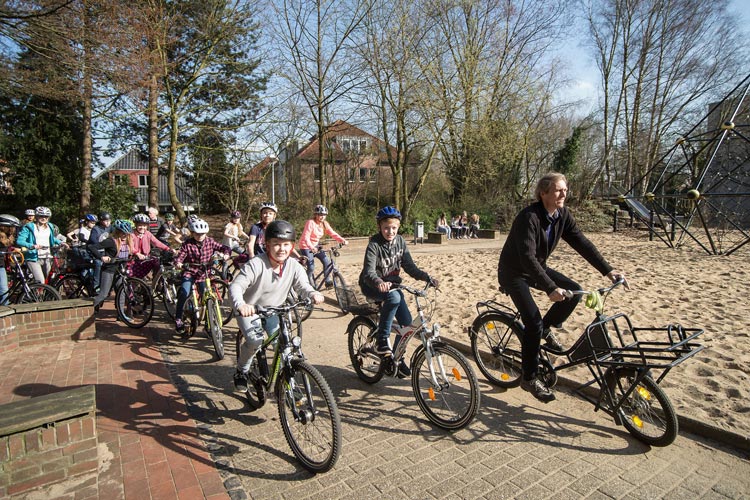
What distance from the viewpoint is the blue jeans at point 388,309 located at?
13.6ft

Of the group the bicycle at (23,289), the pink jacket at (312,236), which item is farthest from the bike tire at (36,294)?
the pink jacket at (312,236)

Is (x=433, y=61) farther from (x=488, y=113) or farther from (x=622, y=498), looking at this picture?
A: (x=622, y=498)

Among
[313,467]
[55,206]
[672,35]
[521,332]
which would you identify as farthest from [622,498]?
[672,35]

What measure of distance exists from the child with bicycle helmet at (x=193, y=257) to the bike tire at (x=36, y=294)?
2.78m

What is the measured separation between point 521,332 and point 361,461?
5.96 ft

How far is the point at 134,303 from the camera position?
23.2 feet

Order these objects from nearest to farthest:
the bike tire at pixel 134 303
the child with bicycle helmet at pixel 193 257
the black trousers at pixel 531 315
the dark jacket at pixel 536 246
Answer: the dark jacket at pixel 536 246, the black trousers at pixel 531 315, the child with bicycle helmet at pixel 193 257, the bike tire at pixel 134 303

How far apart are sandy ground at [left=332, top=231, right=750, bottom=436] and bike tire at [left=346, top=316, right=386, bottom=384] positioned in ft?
6.07

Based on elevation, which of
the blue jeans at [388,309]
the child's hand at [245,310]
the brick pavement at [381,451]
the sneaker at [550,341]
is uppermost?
the child's hand at [245,310]

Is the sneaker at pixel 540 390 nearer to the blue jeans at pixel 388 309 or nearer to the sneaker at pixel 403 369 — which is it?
the sneaker at pixel 403 369

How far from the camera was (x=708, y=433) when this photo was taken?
3543 millimetres

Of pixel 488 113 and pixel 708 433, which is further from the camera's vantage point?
pixel 488 113

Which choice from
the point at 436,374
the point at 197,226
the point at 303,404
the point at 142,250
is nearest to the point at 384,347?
the point at 436,374

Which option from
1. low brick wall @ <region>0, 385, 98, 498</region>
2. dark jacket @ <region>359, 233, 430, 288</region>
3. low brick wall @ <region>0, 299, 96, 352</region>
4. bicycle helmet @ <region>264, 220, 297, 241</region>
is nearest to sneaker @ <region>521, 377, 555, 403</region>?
dark jacket @ <region>359, 233, 430, 288</region>
